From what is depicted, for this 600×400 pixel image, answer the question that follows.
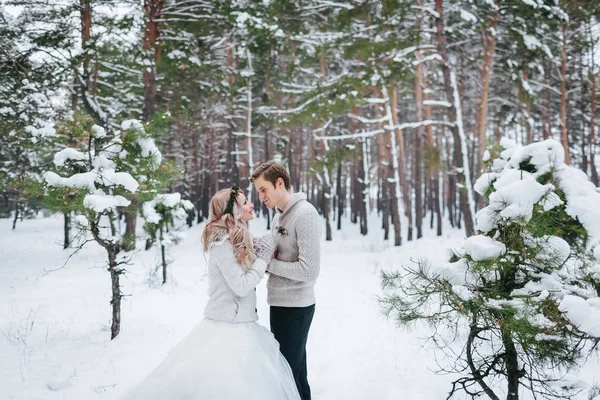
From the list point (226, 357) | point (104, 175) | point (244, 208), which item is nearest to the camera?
point (226, 357)

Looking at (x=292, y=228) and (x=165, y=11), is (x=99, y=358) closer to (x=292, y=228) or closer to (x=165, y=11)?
(x=292, y=228)

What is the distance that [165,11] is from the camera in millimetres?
10867

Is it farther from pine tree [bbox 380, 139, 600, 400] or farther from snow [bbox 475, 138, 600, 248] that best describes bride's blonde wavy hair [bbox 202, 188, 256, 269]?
snow [bbox 475, 138, 600, 248]

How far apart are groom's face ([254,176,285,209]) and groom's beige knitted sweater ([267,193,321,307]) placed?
107 mm

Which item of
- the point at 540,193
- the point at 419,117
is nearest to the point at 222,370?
the point at 540,193

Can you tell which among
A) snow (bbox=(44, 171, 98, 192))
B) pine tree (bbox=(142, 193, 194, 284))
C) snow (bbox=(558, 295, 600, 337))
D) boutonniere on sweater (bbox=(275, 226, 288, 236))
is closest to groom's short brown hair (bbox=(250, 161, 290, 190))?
boutonniere on sweater (bbox=(275, 226, 288, 236))

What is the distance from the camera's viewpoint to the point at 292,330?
282 cm

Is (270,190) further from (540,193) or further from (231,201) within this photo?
(540,193)

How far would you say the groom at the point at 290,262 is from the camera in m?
2.66

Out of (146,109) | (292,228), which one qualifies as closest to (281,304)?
(292,228)

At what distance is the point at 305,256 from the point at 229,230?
0.63 metres

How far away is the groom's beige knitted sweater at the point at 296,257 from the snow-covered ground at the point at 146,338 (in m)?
0.75

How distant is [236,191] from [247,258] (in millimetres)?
603

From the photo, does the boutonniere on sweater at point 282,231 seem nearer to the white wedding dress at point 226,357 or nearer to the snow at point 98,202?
the white wedding dress at point 226,357
